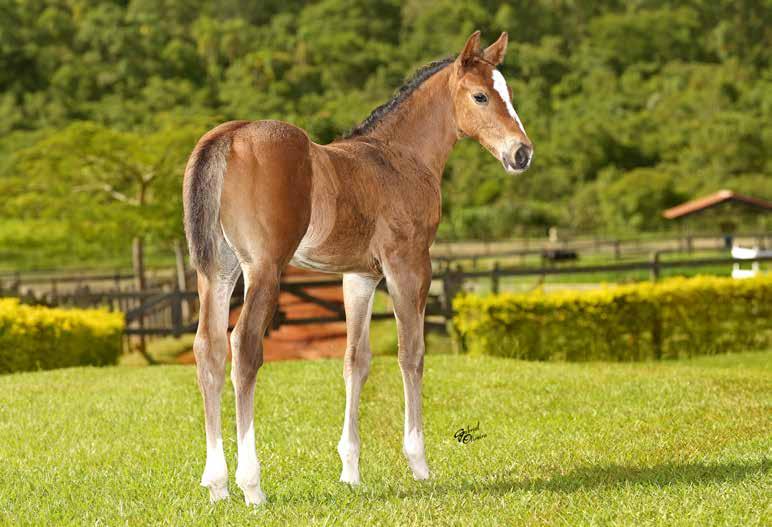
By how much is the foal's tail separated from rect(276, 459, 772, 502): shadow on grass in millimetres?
1754

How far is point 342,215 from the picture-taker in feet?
19.7

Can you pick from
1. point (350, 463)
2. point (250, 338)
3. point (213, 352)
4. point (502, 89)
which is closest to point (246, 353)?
point (250, 338)

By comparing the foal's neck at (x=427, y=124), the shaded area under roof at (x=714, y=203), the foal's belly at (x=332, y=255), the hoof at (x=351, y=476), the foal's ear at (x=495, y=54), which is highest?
the foal's ear at (x=495, y=54)

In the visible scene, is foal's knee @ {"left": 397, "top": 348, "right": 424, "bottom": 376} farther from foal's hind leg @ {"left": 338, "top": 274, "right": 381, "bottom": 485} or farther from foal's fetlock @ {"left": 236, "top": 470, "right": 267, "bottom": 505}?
foal's fetlock @ {"left": 236, "top": 470, "right": 267, "bottom": 505}

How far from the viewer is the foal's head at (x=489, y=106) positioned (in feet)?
20.3

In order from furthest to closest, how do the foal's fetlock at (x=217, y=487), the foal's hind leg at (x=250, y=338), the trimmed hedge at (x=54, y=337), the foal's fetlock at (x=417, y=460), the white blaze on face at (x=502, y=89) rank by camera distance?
the trimmed hedge at (x=54, y=337), the foal's fetlock at (x=417, y=460), the white blaze on face at (x=502, y=89), the foal's fetlock at (x=217, y=487), the foal's hind leg at (x=250, y=338)

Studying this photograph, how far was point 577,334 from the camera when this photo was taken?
1573 cm

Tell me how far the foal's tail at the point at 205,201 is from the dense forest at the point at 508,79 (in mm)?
39422

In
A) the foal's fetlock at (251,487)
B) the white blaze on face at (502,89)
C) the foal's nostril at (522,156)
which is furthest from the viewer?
the white blaze on face at (502,89)

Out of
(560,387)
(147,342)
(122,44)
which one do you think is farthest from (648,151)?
(560,387)

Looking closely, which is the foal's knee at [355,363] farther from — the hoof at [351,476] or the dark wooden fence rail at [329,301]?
the dark wooden fence rail at [329,301]

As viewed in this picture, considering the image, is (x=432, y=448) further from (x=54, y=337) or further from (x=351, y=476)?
(x=54, y=337)

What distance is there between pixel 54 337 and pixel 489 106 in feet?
35.5

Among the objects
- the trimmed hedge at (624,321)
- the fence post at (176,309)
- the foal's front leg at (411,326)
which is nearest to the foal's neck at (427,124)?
the foal's front leg at (411,326)
